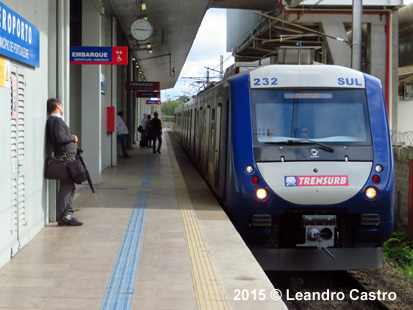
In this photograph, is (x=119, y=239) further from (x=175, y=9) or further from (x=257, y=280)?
(x=175, y=9)

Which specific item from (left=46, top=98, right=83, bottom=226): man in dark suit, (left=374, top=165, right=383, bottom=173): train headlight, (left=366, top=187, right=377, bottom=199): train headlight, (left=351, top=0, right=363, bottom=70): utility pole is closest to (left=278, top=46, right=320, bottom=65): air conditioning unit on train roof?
(left=374, top=165, right=383, bottom=173): train headlight

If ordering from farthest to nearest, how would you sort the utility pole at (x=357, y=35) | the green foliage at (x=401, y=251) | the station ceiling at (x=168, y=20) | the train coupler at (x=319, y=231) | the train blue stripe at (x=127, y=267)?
the station ceiling at (x=168, y=20) → the utility pole at (x=357, y=35) → the green foliage at (x=401, y=251) → the train coupler at (x=319, y=231) → the train blue stripe at (x=127, y=267)

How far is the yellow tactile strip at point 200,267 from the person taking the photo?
4867 millimetres

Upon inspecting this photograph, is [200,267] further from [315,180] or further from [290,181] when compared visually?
[315,180]

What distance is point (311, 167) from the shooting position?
7527 mm

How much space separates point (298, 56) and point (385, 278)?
11.4ft

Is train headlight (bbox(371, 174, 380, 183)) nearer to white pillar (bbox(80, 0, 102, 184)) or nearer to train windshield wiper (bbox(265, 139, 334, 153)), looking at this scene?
train windshield wiper (bbox(265, 139, 334, 153))

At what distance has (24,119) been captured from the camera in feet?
21.7

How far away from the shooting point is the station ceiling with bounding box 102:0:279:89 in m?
16.2

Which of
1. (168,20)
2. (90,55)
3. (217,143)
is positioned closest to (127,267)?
(217,143)

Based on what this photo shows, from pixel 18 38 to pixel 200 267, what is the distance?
2.91 meters

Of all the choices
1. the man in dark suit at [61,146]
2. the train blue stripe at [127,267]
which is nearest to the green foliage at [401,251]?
the train blue stripe at [127,267]

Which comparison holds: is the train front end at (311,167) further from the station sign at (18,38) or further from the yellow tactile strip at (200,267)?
the station sign at (18,38)

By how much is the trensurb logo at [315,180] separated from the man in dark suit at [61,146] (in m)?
2.74
